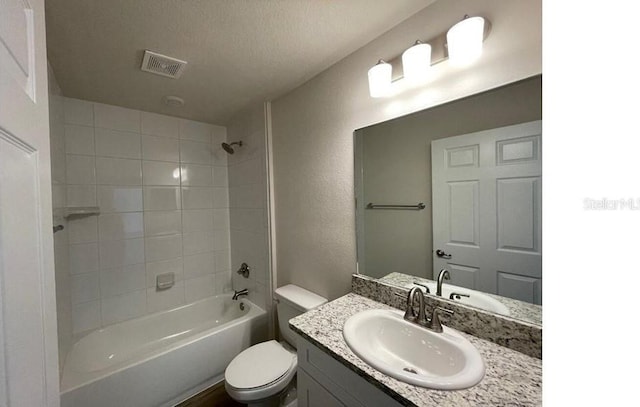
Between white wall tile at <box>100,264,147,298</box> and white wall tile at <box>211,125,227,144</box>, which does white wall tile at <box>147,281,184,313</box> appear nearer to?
white wall tile at <box>100,264,147,298</box>

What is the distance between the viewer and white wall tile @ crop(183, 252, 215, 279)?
2.42 m

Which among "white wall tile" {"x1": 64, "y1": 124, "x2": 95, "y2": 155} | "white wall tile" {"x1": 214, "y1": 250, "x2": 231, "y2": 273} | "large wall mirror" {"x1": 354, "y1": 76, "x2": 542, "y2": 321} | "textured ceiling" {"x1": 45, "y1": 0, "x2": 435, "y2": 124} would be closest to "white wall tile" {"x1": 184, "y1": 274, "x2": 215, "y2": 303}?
"white wall tile" {"x1": 214, "y1": 250, "x2": 231, "y2": 273}

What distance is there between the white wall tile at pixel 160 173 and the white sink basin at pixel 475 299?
241 centimetres

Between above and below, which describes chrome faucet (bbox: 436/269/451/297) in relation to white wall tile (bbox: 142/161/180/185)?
below

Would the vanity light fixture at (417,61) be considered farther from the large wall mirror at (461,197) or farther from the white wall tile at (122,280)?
the white wall tile at (122,280)

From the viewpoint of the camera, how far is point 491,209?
986 millimetres

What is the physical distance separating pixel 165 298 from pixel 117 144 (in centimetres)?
148

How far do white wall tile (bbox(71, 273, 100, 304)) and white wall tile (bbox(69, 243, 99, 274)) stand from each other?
0.05 metres

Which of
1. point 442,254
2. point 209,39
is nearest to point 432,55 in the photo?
point 442,254

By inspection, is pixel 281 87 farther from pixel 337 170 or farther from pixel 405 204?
pixel 405 204

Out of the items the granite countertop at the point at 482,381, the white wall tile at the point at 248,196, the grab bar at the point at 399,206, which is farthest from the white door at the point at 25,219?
the white wall tile at the point at 248,196

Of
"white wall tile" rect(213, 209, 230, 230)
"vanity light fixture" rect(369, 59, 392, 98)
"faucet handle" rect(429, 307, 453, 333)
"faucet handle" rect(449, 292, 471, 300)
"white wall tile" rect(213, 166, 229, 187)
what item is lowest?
"faucet handle" rect(429, 307, 453, 333)

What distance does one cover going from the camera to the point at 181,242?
2393 mm

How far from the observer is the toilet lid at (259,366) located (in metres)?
1.37
